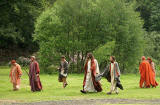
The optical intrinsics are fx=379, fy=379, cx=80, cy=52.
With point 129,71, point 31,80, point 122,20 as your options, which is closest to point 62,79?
point 31,80

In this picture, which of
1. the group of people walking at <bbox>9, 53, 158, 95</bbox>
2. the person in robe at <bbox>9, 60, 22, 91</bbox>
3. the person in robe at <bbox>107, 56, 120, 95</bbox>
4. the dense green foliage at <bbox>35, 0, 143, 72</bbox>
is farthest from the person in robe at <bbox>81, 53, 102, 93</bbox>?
the dense green foliage at <bbox>35, 0, 143, 72</bbox>

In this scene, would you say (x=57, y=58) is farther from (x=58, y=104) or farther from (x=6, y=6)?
(x=58, y=104)

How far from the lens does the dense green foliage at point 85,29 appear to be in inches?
1722

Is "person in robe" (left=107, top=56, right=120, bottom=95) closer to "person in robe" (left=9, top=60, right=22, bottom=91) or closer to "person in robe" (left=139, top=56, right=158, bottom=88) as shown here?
"person in robe" (left=139, top=56, right=158, bottom=88)

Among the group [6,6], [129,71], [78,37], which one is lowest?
[129,71]

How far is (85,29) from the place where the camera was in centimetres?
4456

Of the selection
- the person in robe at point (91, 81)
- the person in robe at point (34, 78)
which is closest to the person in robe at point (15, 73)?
the person in robe at point (34, 78)

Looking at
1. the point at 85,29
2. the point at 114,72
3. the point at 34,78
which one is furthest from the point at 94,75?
the point at 85,29

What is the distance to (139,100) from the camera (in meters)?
16.1

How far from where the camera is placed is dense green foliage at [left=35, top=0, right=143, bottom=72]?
4375 centimetres

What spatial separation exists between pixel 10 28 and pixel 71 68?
13097 mm

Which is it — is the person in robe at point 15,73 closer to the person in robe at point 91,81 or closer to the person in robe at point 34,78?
the person in robe at point 34,78

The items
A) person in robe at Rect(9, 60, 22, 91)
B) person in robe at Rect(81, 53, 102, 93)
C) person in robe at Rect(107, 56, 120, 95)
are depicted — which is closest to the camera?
person in robe at Rect(107, 56, 120, 95)

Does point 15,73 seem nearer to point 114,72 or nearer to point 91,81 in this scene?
point 91,81
